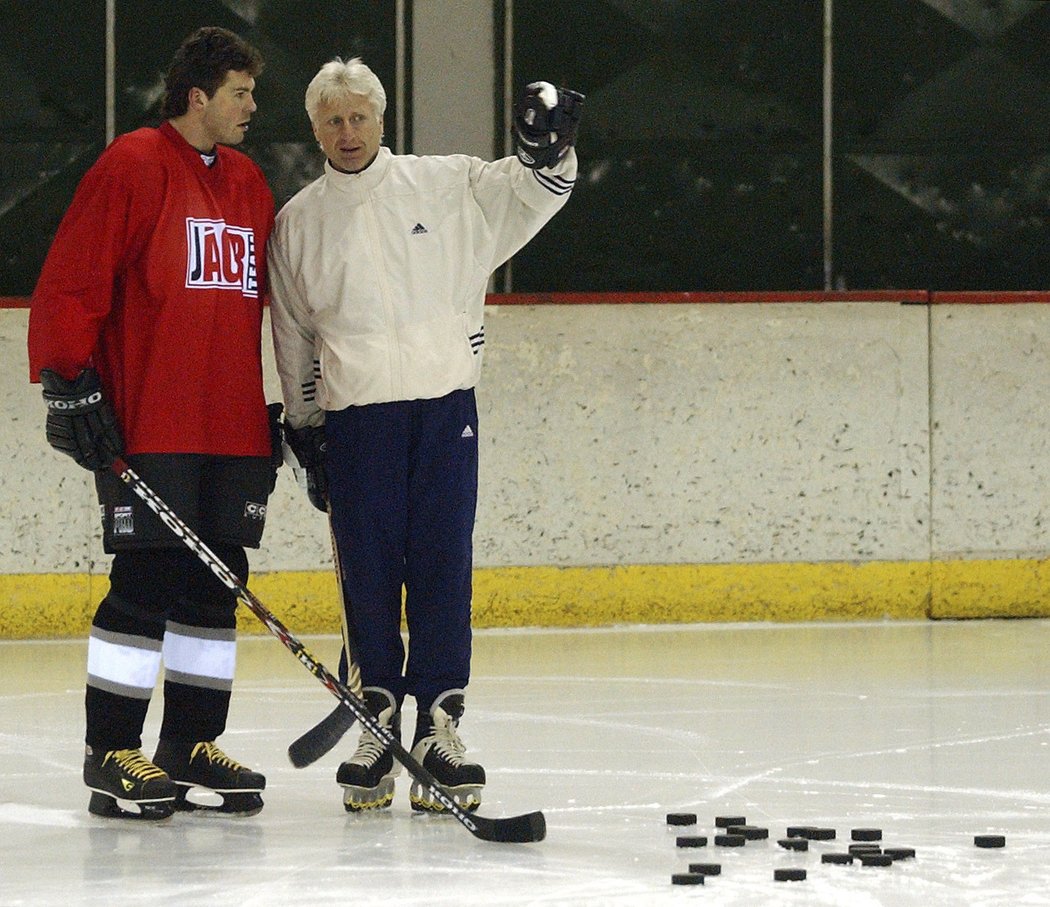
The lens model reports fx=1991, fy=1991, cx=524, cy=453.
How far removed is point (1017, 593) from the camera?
22.4ft

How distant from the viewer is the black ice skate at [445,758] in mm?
3555

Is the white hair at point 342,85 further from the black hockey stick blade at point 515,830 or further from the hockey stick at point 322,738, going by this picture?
the black hockey stick blade at point 515,830

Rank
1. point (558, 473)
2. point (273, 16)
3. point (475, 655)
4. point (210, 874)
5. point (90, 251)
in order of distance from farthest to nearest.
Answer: point (273, 16) → point (558, 473) → point (475, 655) → point (90, 251) → point (210, 874)

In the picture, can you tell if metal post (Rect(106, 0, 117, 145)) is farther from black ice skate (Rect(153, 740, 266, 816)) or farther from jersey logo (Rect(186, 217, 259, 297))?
black ice skate (Rect(153, 740, 266, 816))

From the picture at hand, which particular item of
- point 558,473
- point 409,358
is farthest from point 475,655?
point 409,358

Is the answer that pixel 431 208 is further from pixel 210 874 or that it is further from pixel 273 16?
pixel 273 16

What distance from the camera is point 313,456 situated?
3760mm

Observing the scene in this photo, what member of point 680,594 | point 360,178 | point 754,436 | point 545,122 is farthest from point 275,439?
point 754,436

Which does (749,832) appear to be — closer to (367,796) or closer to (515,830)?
(515,830)

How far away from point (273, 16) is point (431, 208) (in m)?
3.90

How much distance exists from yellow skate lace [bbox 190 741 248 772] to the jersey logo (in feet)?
2.75

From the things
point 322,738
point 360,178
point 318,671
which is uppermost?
point 360,178

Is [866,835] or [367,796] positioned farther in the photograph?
[367,796]

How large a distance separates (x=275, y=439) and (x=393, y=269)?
0.42 m
